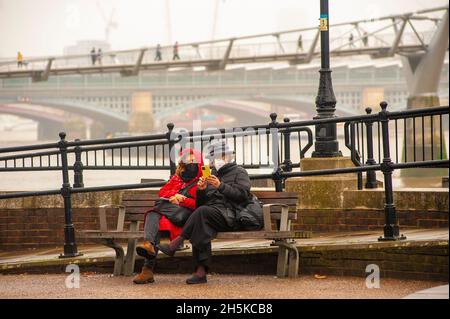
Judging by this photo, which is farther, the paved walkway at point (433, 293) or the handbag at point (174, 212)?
the handbag at point (174, 212)

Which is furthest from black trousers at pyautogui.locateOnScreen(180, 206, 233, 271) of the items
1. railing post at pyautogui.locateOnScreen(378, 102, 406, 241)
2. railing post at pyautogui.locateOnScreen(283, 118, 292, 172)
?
railing post at pyautogui.locateOnScreen(283, 118, 292, 172)

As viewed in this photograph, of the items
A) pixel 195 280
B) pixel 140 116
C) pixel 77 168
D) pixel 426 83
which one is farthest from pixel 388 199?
pixel 140 116

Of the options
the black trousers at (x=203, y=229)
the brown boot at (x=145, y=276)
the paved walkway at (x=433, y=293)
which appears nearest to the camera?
the paved walkway at (x=433, y=293)

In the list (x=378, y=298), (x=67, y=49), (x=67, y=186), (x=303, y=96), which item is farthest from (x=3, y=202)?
(x=67, y=49)

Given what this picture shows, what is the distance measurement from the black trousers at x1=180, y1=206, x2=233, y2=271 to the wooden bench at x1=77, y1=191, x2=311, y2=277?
0.09m

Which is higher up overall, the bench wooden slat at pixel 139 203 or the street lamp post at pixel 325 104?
the street lamp post at pixel 325 104

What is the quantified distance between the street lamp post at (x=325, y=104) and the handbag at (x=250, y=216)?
277 cm

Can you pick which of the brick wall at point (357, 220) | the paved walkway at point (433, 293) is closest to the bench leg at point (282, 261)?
the paved walkway at point (433, 293)

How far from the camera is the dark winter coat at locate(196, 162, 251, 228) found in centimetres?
834

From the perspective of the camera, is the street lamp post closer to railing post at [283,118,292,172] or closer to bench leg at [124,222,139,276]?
railing post at [283,118,292,172]

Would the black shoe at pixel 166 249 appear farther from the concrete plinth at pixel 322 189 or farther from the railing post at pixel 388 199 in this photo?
the concrete plinth at pixel 322 189

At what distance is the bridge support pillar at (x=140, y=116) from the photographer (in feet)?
245
